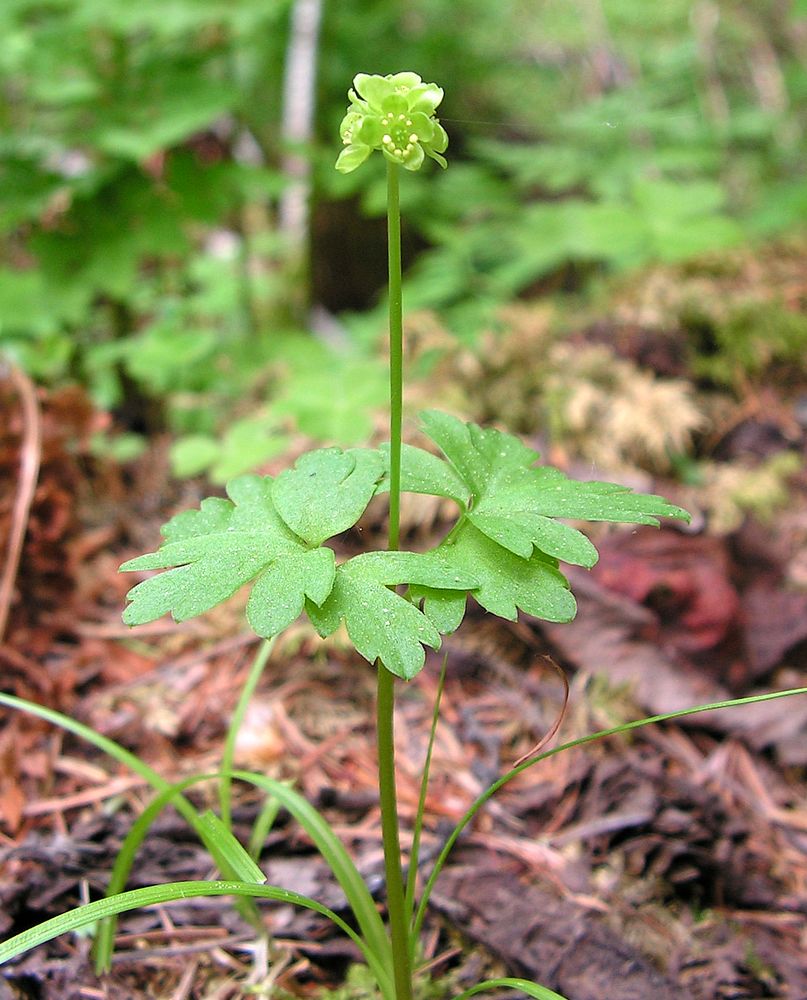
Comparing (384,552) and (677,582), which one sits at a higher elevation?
(384,552)

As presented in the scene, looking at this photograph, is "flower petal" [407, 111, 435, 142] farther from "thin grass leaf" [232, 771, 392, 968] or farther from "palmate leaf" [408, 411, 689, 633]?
"thin grass leaf" [232, 771, 392, 968]

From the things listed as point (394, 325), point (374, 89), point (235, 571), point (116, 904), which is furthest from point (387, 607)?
point (374, 89)

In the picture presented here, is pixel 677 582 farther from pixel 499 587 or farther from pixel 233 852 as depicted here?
pixel 233 852

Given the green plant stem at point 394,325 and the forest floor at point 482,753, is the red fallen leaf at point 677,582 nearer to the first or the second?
the forest floor at point 482,753

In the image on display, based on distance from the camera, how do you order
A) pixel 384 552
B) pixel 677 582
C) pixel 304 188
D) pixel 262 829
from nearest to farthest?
1. pixel 384 552
2. pixel 262 829
3. pixel 677 582
4. pixel 304 188

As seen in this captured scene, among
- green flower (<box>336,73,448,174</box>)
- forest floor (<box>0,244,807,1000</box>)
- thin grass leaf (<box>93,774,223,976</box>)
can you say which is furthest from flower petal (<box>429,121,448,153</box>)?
thin grass leaf (<box>93,774,223,976</box>)

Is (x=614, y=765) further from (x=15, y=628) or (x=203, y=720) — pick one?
(x=15, y=628)

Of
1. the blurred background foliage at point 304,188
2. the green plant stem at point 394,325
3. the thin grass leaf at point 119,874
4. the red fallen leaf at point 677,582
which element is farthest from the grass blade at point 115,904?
the blurred background foliage at point 304,188
